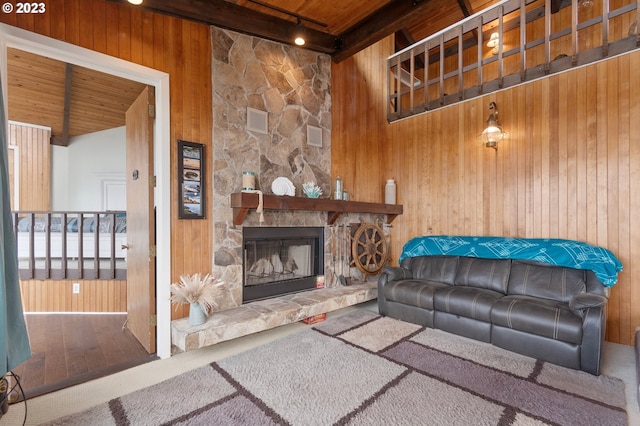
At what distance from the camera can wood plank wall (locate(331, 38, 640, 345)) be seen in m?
2.97

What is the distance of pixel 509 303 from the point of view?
9.07 feet

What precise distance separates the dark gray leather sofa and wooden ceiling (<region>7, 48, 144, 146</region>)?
4.37m

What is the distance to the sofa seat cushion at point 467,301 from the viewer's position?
9.42 ft

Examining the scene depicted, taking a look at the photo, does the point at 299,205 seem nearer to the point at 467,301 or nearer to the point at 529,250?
the point at 467,301

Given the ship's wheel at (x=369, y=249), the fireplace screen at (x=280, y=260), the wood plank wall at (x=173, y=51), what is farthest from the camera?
the ship's wheel at (x=369, y=249)

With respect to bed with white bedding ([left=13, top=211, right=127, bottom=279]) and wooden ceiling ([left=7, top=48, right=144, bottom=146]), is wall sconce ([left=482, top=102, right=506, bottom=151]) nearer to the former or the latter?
wooden ceiling ([left=7, top=48, right=144, bottom=146])

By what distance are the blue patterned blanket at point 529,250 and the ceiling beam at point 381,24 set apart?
2.57m

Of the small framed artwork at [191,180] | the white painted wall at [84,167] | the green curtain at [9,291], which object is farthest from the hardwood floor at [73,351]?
the white painted wall at [84,167]

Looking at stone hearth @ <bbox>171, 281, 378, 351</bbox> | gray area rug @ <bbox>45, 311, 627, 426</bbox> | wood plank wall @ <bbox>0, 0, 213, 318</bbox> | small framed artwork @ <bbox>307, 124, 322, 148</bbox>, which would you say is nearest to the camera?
gray area rug @ <bbox>45, 311, 627, 426</bbox>

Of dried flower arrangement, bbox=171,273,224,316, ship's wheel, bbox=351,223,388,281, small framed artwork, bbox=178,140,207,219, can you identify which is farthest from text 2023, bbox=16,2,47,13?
ship's wheel, bbox=351,223,388,281

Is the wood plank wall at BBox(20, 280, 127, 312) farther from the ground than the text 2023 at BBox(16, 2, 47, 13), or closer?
closer

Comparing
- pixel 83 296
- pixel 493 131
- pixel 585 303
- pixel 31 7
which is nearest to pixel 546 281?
pixel 585 303

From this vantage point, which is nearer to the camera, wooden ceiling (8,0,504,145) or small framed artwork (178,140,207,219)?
small framed artwork (178,140,207,219)

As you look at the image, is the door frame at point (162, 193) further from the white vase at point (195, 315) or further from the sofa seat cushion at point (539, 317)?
the sofa seat cushion at point (539, 317)
